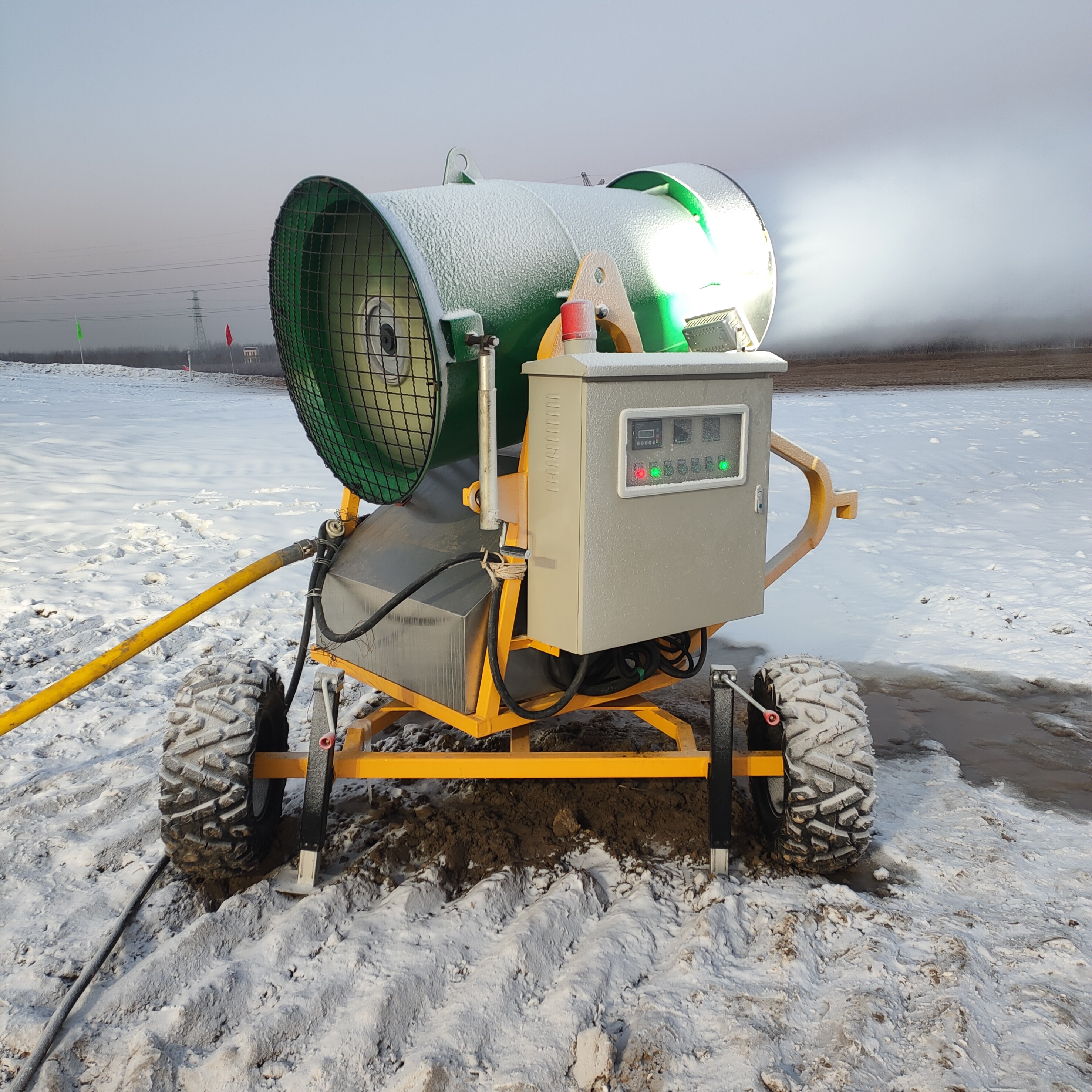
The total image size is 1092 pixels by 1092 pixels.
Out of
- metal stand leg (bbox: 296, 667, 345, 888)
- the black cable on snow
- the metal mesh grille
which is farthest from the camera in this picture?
metal stand leg (bbox: 296, 667, 345, 888)

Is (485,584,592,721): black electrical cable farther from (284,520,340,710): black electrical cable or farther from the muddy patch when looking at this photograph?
the muddy patch

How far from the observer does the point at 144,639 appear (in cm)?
286

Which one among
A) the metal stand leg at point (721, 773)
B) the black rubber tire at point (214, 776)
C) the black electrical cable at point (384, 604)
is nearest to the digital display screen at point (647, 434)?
the black electrical cable at point (384, 604)

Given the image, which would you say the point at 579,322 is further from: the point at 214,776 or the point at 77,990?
the point at 77,990

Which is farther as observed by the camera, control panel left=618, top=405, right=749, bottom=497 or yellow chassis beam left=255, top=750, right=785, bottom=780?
yellow chassis beam left=255, top=750, right=785, bottom=780

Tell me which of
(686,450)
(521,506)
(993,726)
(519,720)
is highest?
(686,450)

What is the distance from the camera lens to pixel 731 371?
8.77ft

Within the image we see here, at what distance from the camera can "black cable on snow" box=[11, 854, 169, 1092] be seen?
2.10 m

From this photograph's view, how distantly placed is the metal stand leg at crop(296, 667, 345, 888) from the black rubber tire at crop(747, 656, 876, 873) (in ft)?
4.58

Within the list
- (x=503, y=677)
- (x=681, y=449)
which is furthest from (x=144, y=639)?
(x=681, y=449)

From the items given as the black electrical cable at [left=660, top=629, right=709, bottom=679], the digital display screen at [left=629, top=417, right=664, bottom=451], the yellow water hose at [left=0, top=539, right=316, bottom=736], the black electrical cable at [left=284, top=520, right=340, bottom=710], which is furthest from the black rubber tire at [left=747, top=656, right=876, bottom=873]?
the yellow water hose at [left=0, top=539, right=316, bottom=736]

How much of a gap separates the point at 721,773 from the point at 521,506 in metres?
1.05

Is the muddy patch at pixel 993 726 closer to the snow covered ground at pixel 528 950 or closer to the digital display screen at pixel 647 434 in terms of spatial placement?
the snow covered ground at pixel 528 950

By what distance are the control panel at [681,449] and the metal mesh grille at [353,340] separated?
0.54 meters
